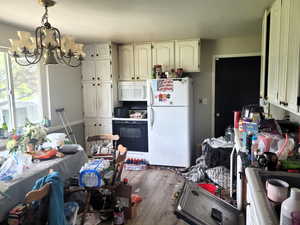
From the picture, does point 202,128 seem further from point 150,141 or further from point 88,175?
point 88,175

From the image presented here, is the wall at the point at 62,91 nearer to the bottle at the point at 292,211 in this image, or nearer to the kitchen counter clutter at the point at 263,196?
the kitchen counter clutter at the point at 263,196

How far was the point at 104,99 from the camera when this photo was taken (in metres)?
4.48

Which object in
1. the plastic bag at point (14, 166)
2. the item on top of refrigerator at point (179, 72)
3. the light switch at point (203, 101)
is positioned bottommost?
the plastic bag at point (14, 166)

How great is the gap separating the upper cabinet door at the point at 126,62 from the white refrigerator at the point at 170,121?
0.64 meters

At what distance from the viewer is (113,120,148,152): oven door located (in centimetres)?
426

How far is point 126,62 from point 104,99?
0.85 m

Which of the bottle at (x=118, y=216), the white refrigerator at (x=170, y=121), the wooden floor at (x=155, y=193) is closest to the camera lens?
the bottle at (x=118, y=216)

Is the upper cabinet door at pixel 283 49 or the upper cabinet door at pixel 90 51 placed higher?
the upper cabinet door at pixel 90 51

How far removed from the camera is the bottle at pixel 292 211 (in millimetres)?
843

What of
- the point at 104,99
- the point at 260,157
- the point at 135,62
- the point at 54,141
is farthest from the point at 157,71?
the point at 260,157

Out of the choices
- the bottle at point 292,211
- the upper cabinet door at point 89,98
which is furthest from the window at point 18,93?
the bottle at point 292,211

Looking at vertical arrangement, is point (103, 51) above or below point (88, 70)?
above

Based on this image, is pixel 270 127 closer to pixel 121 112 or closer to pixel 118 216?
pixel 118 216

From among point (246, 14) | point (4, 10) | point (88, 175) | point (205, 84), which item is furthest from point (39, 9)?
point (205, 84)
